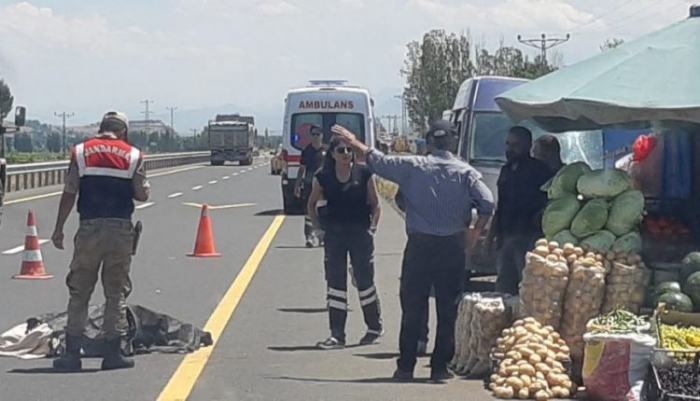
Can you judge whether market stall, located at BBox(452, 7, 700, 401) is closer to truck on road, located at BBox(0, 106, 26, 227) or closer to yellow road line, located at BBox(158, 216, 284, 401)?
yellow road line, located at BBox(158, 216, 284, 401)

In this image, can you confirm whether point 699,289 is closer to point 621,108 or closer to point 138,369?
point 621,108

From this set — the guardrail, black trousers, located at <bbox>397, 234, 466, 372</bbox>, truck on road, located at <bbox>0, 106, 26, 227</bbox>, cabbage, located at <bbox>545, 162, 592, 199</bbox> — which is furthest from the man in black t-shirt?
the guardrail

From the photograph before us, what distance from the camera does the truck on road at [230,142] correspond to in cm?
7906

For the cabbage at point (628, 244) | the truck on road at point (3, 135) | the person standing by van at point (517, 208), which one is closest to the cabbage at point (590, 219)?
the cabbage at point (628, 244)

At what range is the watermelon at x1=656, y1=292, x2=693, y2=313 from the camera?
352 inches

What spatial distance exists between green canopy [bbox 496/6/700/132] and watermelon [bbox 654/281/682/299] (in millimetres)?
1199

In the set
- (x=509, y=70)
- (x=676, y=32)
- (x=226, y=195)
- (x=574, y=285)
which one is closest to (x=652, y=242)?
(x=574, y=285)

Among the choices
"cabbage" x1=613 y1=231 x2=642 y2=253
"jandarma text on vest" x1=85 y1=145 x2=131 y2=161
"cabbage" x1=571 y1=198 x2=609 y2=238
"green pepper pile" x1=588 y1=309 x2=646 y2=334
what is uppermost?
"jandarma text on vest" x1=85 y1=145 x2=131 y2=161

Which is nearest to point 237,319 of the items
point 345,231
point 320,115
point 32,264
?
point 345,231

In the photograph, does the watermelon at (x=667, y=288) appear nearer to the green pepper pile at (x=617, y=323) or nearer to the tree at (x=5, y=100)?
the green pepper pile at (x=617, y=323)

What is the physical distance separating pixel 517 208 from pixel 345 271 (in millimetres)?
1650

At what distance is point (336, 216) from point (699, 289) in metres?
3.47

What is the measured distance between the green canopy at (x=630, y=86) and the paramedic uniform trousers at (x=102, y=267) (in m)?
3.42

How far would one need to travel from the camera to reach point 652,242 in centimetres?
1001
